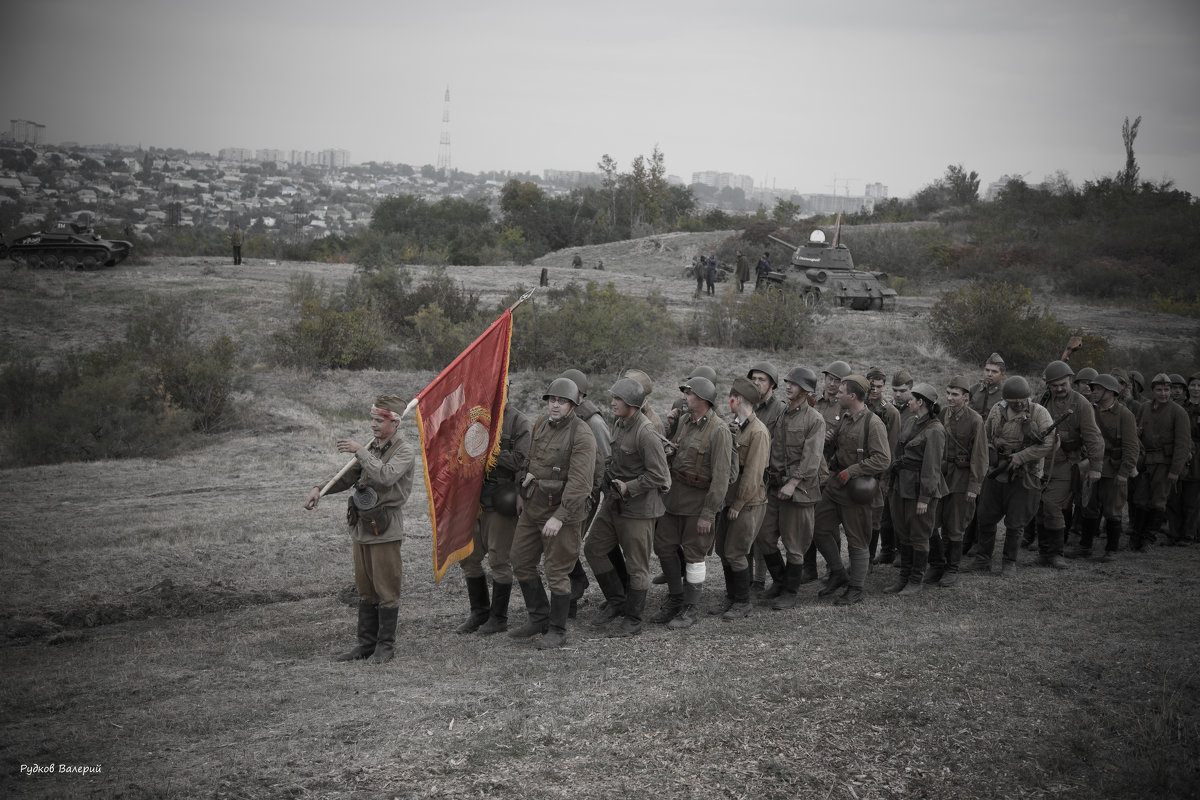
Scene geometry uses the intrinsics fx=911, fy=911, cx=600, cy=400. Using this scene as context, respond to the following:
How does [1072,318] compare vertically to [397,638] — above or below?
above

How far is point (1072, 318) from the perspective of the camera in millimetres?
26203

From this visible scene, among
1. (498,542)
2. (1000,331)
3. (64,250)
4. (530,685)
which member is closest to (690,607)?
(498,542)

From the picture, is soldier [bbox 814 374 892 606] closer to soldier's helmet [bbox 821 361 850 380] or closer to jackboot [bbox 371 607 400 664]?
soldier's helmet [bbox 821 361 850 380]

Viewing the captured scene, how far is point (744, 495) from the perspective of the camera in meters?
7.41

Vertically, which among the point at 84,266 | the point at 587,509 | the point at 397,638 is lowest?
the point at 397,638

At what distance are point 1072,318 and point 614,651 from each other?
24.1 m

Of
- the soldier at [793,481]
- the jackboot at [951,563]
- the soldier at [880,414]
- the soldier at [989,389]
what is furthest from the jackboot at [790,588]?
the soldier at [989,389]

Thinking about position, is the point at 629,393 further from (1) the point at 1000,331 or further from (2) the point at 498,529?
(1) the point at 1000,331

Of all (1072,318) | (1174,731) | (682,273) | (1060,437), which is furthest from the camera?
(682,273)

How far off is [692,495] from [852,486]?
1.51 meters

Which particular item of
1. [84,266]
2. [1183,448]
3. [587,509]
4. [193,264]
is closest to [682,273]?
[193,264]

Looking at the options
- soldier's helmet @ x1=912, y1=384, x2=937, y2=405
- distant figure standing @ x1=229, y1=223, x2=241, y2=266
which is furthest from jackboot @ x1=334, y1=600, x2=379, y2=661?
distant figure standing @ x1=229, y1=223, x2=241, y2=266

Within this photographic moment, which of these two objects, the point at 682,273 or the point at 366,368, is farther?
the point at 682,273

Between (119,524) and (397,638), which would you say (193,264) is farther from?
(397,638)
